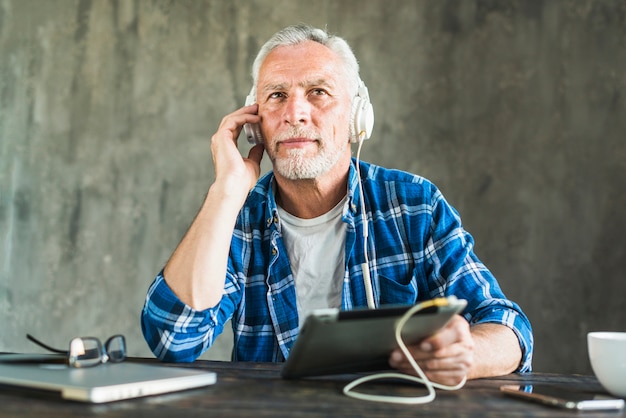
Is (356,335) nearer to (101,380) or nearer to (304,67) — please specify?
(101,380)

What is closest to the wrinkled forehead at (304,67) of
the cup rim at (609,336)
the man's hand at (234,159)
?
the man's hand at (234,159)

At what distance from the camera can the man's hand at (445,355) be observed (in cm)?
96

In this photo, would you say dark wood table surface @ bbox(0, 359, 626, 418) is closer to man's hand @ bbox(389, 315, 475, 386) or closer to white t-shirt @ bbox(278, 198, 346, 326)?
man's hand @ bbox(389, 315, 475, 386)

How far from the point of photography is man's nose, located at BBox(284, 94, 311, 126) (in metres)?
1.60

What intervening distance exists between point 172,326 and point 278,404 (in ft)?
1.80

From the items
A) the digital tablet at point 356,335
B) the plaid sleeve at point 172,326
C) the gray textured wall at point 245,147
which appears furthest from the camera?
the gray textured wall at point 245,147

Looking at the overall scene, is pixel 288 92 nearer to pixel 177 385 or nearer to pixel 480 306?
pixel 480 306

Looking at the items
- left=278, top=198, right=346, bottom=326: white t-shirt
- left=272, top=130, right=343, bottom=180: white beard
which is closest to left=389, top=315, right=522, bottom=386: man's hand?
left=278, top=198, right=346, bottom=326: white t-shirt

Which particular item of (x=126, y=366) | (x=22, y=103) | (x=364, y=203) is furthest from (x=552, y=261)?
(x=22, y=103)

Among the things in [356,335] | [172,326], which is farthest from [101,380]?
[172,326]

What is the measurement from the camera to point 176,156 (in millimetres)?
3115

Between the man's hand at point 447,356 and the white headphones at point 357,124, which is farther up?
the white headphones at point 357,124

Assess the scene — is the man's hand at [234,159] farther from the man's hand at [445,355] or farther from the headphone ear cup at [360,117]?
the man's hand at [445,355]

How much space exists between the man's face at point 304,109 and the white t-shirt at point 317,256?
5.4 inches
